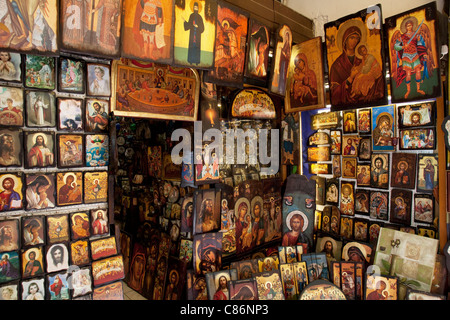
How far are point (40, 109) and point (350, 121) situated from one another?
365cm

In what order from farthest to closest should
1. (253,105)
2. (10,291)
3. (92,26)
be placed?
(253,105), (10,291), (92,26)

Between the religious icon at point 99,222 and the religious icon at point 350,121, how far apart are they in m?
3.26

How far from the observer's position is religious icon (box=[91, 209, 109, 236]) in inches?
106

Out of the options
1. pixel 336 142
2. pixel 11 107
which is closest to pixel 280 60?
pixel 336 142

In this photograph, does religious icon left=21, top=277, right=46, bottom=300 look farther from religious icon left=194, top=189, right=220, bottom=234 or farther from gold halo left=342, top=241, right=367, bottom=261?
gold halo left=342, top=241, right=367, bottom=261

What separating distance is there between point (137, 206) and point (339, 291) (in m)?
3.35

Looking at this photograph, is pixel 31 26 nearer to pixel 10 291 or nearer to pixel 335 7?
pixel 10 291

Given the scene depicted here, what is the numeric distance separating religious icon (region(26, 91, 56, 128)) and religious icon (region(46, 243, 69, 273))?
41.1 inches

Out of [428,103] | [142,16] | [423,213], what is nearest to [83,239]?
[142,16]

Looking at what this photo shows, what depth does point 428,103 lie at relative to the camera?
3.30m

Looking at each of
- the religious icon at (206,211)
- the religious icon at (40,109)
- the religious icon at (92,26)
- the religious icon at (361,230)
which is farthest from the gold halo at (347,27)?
the religious icon at (40,109)

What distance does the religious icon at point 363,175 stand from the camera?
3.86m

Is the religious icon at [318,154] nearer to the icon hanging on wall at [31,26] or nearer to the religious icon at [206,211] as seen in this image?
the religious icon at [206,211]

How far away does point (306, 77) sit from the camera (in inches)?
149
